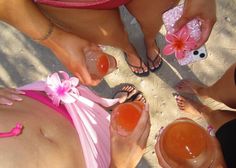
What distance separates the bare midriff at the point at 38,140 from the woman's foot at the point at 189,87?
0.86 meters

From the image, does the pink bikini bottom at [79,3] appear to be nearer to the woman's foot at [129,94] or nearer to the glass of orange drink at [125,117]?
the glass of orange drink at [125,117]

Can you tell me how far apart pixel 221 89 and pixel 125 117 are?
653 millimetres

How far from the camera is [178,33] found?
75.5 inches

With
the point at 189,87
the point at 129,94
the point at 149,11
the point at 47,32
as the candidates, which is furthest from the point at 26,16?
the point at 189,87

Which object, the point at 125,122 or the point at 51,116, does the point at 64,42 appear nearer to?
the point at 51,116

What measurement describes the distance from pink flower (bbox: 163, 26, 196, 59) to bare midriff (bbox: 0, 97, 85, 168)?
2.30 ft

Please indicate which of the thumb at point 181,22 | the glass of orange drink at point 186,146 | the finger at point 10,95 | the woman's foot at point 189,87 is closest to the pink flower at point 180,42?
the thumb at point 181,22

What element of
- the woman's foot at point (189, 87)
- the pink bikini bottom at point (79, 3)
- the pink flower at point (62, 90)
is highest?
the pink bikini bottom at point (79, 3)

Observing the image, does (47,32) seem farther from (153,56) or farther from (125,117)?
(153,56)

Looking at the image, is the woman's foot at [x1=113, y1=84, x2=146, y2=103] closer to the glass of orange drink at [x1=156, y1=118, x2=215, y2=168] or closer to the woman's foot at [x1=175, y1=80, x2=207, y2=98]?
the woman's foot at [x1=175, y1=80, x2=207, y2=98]

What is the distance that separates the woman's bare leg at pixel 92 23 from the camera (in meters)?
1.66

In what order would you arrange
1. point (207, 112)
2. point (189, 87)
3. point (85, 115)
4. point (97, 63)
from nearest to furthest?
point (85, 115) < point (97, 63) < point (207, 112) < point (189, 87)

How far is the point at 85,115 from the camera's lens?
5.17ft

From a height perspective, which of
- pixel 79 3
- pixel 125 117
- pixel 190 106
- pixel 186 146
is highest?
pixel 79 3
